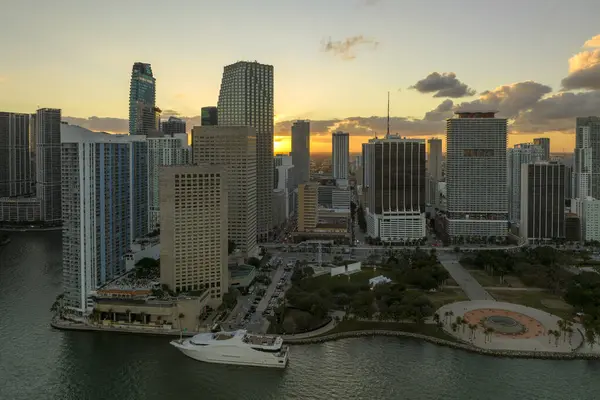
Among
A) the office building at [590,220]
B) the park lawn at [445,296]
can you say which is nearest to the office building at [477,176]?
the office building at [590,220]

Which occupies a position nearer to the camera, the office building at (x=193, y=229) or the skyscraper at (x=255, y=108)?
the office building at (x=193, y=229)

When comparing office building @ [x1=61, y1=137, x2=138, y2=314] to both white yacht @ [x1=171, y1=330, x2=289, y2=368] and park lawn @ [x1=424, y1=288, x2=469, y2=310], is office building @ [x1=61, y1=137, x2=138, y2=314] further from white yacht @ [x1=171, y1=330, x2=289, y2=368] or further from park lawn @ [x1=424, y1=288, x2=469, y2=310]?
park lawn @ [x1=424, y1=288, x2=469, y2=310]

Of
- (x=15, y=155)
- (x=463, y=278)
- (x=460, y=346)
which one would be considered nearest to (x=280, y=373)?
(x=460, y=346)

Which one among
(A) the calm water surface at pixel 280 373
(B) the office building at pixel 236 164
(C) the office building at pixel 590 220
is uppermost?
(B) the office building at pixel 236 164

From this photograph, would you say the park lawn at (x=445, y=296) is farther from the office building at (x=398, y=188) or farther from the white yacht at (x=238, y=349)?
the office building at (x=398, y=188)

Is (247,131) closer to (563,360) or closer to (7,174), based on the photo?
(563,360)

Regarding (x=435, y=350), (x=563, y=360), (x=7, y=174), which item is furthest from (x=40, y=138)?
(x=563, y=360)
